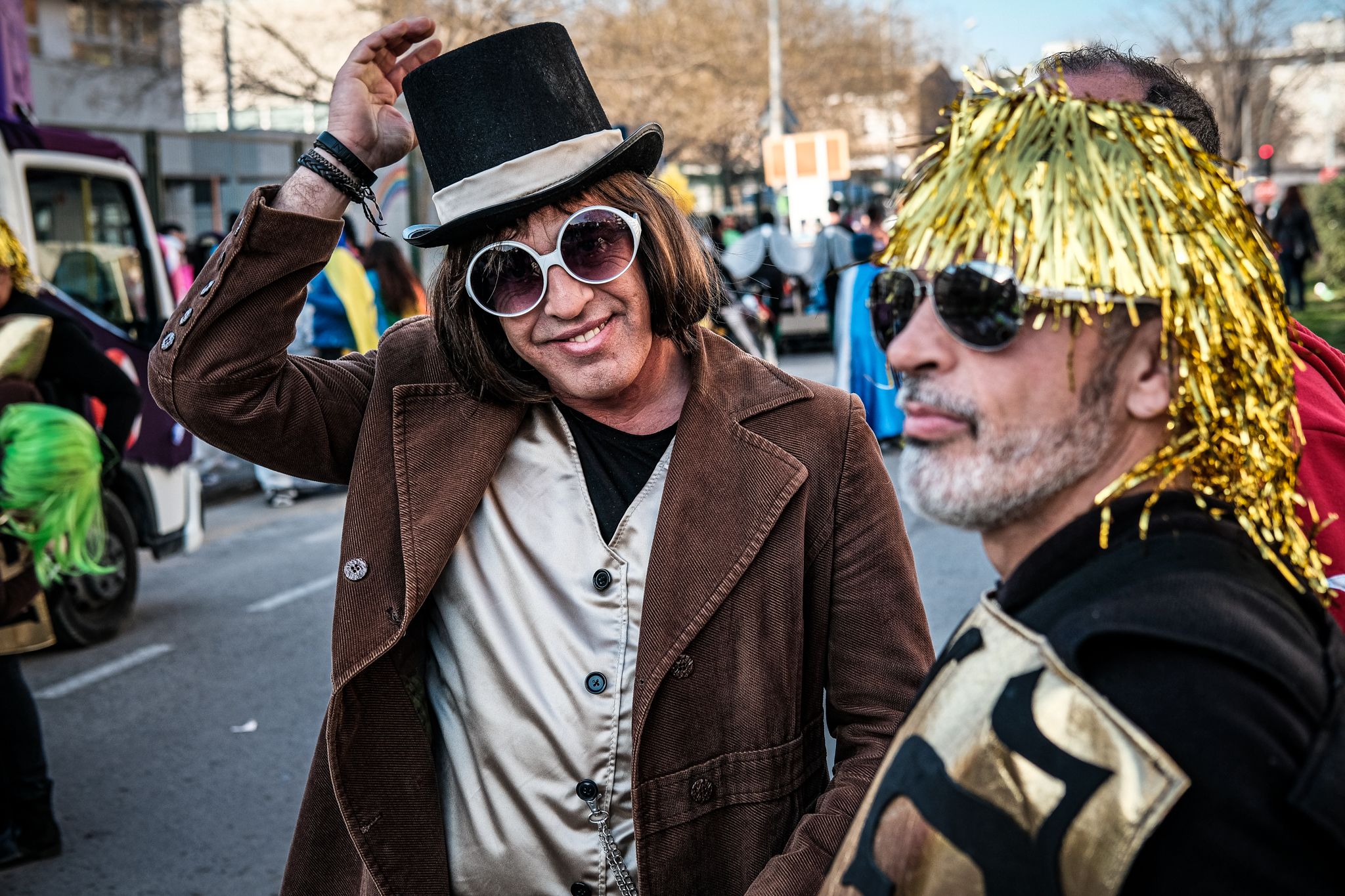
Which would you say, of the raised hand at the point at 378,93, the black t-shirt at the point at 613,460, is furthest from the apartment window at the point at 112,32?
the black t-shirt at the point at 613,460

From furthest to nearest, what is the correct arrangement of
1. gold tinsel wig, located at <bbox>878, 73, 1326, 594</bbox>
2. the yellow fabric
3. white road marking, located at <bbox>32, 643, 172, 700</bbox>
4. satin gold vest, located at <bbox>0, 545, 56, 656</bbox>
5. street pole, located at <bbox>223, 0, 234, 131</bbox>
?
1. street pole, located at <bbox>223, 0, 234, 131</bbox>
2. the yellow fabric
3. white road marking, located at <bbox>32, 643, 172, 700</bbox>
4. satin gold vest, located at <bbox>0, 545, 56, 656</bbox>
5. gold tinsel wig, located at <bbox>878, 73, 1326, 594</bbox>

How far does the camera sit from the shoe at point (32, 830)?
4.21 meters

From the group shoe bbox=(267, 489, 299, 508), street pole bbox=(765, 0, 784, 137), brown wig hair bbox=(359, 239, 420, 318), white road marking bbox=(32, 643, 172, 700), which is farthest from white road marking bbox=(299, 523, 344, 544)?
street pole bbox=(765, 0, 784, 137)

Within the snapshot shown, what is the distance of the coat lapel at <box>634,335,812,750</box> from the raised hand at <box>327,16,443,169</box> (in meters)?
0.67

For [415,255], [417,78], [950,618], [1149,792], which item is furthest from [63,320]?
[415,255]

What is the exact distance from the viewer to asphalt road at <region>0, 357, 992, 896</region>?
13.9ft

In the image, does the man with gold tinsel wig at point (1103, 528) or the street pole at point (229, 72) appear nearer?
the man with gold tinsel wig at point (1103, 528)

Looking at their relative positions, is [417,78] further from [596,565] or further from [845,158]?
[845,158]

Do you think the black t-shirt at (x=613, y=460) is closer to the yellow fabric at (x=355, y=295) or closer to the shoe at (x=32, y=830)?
the shoe at (x=32, y=830)

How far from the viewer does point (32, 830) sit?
4.23 metres

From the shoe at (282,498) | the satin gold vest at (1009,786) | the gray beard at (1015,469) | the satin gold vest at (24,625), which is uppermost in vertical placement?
the gray beard at (1015,469)

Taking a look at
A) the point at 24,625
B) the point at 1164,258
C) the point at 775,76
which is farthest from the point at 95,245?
the point at 775,76

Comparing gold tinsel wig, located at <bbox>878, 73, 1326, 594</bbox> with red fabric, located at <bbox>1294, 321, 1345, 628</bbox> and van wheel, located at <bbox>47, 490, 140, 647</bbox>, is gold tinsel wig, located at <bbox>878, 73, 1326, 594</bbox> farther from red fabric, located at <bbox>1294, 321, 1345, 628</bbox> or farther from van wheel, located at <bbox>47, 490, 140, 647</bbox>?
van wheel, located at <bbox>47, 490, 140, 647</bbox>

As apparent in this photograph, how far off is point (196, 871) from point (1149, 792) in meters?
3.83
